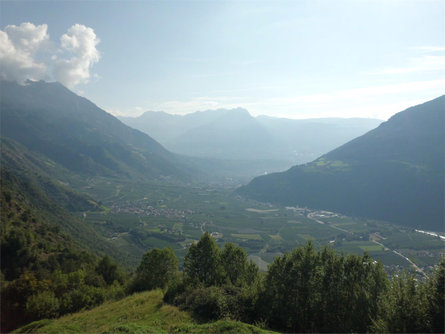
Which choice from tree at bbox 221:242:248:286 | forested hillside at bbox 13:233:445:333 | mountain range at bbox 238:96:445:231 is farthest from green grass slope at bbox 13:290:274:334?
mountain range at bbox 238:96:445:231

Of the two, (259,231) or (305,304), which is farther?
(259,231)

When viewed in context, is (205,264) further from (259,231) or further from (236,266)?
(259,231)

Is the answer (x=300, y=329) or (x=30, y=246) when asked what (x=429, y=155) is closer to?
(x=300, y=329)

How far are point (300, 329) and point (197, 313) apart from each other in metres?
7.59

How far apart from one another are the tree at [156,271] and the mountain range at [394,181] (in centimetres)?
13272

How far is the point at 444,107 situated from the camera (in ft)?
595

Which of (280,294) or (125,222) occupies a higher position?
(280,294)

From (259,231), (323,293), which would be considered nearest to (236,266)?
(323,293)

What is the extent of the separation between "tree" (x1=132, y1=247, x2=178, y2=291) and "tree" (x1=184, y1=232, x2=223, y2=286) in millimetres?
6976

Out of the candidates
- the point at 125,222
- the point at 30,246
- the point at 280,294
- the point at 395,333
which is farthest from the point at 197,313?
the point at 125,222

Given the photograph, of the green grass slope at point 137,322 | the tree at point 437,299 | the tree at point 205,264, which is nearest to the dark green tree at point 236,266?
the tree at point 205,264

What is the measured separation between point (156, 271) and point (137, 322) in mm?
15290

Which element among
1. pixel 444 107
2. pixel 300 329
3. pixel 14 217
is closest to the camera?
pixel 300 329

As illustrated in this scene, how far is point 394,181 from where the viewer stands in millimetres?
154250
